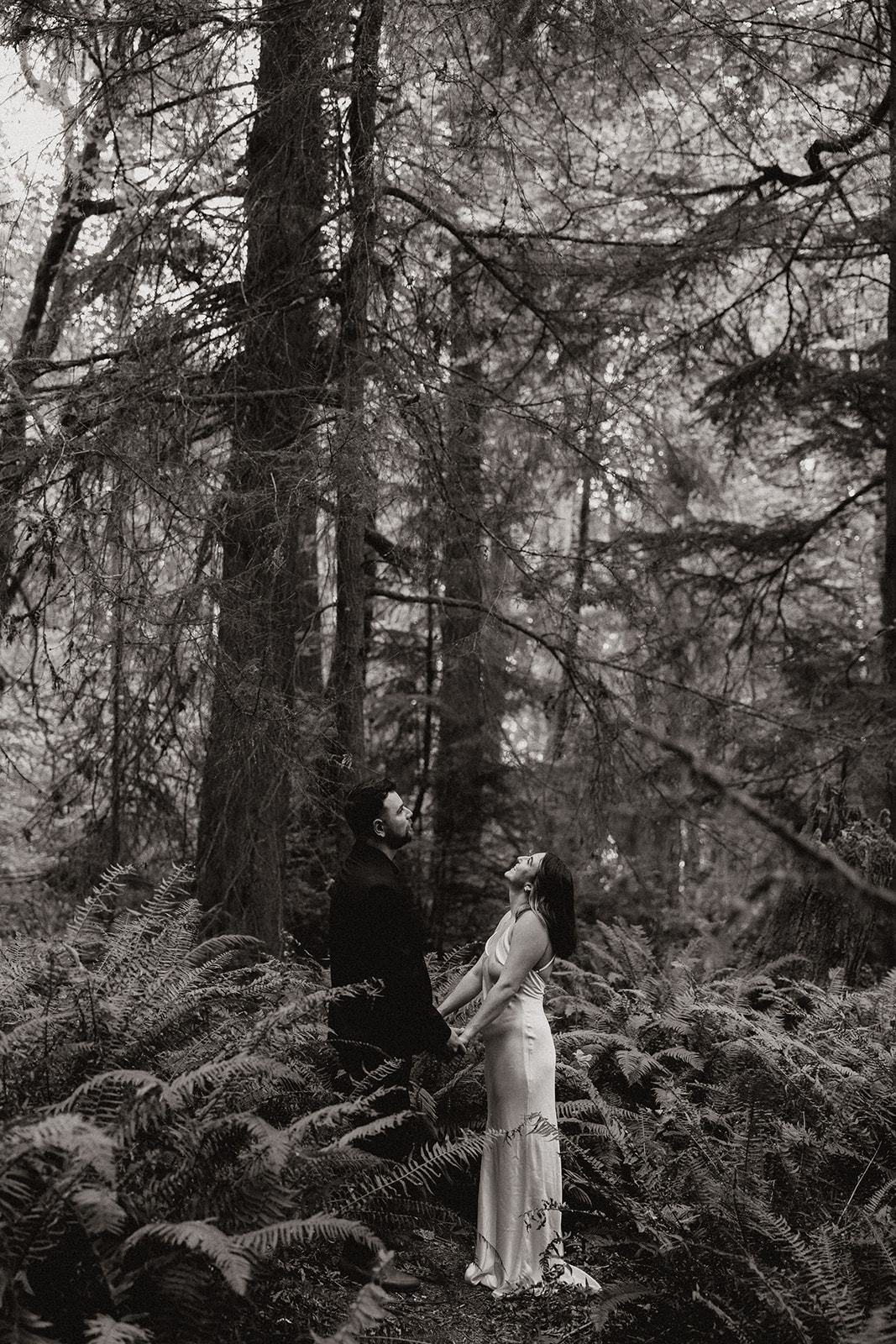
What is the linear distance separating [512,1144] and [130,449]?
416 centimetres

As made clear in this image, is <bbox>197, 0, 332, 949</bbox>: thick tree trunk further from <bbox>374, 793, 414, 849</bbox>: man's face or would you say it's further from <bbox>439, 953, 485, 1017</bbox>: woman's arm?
<bbox>439, 953, 485, 1017</bbox>: woman's arm

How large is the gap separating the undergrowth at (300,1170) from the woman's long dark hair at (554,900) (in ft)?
2.81

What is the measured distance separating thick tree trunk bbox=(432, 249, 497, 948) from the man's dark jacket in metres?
2.60

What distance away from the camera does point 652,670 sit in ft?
29.0

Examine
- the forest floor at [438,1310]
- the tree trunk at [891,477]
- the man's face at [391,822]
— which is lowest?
the forest floor at [438,1310]

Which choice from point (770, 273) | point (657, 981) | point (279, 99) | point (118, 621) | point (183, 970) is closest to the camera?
point (183, 970)

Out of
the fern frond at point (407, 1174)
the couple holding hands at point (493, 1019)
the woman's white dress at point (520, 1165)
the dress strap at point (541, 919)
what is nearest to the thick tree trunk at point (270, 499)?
the couple holding hands at point (493, 1019)

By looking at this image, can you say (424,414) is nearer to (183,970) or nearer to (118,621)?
(118,621)

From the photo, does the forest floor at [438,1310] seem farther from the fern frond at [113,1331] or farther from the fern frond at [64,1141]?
the fern frond at [64,1141]

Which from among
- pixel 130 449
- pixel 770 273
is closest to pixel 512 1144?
pixel 130 449

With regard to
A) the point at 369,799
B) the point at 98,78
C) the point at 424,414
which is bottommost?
the point at 369,799

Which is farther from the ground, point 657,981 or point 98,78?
point 98,78

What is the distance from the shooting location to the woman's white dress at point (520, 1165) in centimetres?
505

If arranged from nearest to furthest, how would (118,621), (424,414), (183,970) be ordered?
(183,970) < (118,621) < (424,414)
